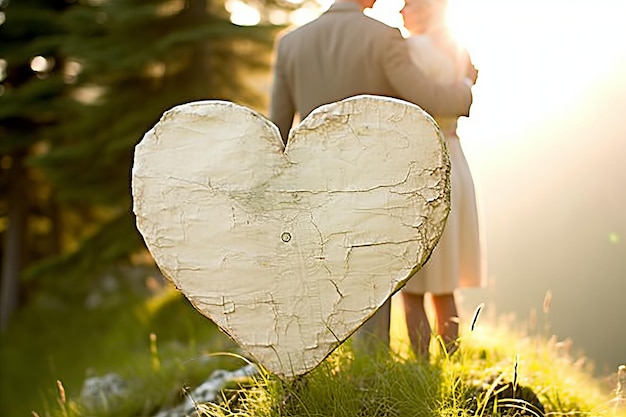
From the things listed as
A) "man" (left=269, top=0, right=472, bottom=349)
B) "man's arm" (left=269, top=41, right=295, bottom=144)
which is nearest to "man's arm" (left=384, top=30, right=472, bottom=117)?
"man" (left=269, top=0, right=472, bottom=349)

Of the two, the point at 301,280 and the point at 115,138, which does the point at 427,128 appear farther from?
the point at 115,138

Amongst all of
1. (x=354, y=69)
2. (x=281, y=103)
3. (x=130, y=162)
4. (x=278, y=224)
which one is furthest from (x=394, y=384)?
(x=130, y=162)

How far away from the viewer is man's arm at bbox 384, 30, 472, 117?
3775 mm

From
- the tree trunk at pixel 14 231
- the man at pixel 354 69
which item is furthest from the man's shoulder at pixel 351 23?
the tree trunk at pixel 14 231

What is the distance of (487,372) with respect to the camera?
11.8 ft

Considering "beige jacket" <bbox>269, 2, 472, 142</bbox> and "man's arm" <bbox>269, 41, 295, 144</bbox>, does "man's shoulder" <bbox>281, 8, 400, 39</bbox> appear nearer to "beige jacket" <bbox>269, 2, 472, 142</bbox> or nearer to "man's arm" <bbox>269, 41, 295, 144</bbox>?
"beige jacket" <bbox>269, 2, 472, 142</bbox>

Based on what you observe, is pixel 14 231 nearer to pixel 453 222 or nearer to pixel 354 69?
pixel 354 69

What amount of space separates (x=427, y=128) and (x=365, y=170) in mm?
248

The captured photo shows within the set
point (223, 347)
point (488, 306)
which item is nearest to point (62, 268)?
point (223, 347)

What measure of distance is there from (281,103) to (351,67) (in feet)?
1.53

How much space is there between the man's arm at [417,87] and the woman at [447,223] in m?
0.08

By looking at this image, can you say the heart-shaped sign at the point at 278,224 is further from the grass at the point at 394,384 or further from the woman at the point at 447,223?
the woman at the point at 447,223

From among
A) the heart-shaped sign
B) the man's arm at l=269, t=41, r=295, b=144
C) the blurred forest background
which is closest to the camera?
the heart-shaped sign

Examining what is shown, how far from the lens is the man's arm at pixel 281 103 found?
419 centimetres
